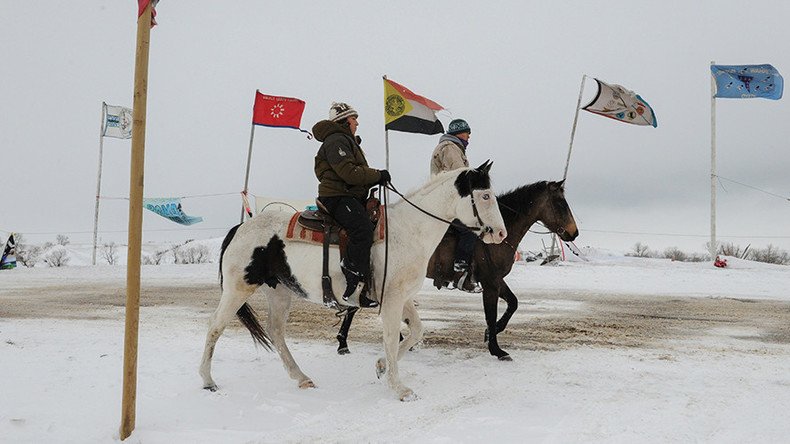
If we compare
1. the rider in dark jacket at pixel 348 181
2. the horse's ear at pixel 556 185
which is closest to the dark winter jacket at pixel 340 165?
the rider in dark jacket at pixel 348 181

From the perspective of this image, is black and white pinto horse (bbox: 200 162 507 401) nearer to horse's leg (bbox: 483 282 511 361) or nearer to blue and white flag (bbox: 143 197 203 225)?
horse's leg (bbox: 483 282 511 361)

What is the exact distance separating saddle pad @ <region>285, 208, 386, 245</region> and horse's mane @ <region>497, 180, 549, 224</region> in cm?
286

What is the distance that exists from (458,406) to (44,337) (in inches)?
236

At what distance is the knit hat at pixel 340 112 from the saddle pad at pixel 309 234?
112 centimetres

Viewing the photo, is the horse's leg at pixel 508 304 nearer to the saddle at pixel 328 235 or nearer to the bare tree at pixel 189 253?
the saddle at pixel 328 235

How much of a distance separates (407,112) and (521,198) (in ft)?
31.3

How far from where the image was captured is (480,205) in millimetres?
5316

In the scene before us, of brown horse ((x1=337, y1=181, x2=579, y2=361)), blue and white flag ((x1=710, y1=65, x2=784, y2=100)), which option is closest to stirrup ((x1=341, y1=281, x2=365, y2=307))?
brown horse ((x1=337, y1=181, x2=579, y2=361))

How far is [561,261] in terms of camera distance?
74.2 feet

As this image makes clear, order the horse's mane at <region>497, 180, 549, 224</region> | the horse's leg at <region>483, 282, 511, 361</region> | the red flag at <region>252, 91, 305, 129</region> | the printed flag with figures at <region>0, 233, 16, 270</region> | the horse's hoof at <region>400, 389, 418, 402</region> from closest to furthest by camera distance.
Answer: the horse's hoof at <region>400, 389, 418, 402</region>
the horse's leg at <region>483, 282, 511, 361</region>
the horse's mane at <region>497, 180, 549, 224</region>
the red flag at <region>252, 91, 305, 129</region>
the printed flag with figures at <region>0, 233, 16, 270</region>

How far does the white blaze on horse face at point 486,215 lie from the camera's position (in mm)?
5250

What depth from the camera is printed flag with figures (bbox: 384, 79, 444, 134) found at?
54.1ft

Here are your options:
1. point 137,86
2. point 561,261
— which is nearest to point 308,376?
point 137,86

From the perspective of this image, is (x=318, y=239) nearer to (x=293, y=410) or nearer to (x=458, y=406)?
(x=293, y=410)
